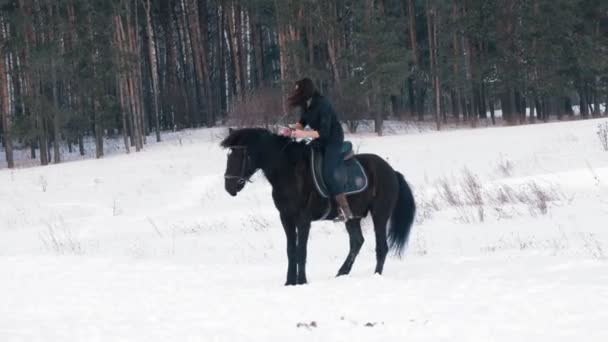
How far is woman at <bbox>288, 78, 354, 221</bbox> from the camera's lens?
923 centimetres

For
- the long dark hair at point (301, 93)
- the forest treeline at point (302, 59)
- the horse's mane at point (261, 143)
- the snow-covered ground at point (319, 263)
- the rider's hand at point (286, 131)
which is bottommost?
the snow-covered ground at point (319, 263)

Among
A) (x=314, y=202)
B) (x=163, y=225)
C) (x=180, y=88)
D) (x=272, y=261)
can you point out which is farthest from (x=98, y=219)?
(x=180, y=88)

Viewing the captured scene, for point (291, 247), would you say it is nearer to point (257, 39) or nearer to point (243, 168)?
point (243, 168)

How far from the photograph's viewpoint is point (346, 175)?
30.7ft

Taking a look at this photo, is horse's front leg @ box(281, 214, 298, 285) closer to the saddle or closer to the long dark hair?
the saddle

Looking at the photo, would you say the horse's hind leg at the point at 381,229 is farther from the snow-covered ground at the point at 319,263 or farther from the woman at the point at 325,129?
the woman at the point at 325,129

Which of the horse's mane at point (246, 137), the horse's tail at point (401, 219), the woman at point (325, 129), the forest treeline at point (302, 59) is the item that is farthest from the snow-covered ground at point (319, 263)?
the forest treeline at point (302, 59)

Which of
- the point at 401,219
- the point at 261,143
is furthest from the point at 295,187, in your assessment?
the point at 401,219

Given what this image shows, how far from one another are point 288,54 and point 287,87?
1740 millimetres

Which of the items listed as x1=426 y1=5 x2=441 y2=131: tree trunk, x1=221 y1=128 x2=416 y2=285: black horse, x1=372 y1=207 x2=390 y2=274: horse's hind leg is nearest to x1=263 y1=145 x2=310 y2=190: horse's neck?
x1=221 y1=128 x2=416 y2=285: black horse

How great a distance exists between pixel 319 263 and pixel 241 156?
3310mm

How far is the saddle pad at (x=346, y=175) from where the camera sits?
30.2ft

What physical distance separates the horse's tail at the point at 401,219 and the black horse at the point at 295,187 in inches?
12.8

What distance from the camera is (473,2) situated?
152 ft
